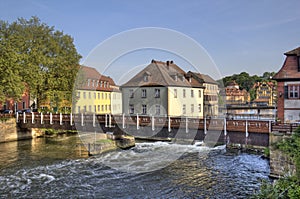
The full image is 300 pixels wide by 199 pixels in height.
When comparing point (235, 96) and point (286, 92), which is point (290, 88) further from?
point (235, 96)

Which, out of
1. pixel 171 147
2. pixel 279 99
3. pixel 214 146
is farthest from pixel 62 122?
pixel 279 99

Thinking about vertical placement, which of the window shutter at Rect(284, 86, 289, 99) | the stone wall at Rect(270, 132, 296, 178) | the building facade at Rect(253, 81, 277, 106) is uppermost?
the building facade at Rect(253, 81, 277, 106)

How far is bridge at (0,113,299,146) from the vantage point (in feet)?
55.7

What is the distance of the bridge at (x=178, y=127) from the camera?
55.7 feet

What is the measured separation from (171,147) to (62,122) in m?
10.9

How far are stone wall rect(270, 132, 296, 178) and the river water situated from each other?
50.2 inches

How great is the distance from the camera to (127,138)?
28.6 metres

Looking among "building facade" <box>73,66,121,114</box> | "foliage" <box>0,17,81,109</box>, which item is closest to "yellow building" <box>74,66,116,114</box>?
"building facade" <box>73,66,121,114</box>

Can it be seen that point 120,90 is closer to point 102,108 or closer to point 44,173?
point 102,108

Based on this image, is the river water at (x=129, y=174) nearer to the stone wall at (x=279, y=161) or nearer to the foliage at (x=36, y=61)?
the stone wall at (x=279, y=161)

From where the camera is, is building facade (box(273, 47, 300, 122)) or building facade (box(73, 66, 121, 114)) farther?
building facade (box(73, 66, 121, 114))

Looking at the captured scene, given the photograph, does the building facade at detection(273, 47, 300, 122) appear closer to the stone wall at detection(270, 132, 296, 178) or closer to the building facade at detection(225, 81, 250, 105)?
the stone wall at detection(270, 132, 296, 178)

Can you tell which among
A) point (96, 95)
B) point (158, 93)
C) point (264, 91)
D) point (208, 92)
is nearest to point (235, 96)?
point (264, 91)

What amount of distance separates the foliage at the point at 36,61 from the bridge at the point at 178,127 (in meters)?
7.34
